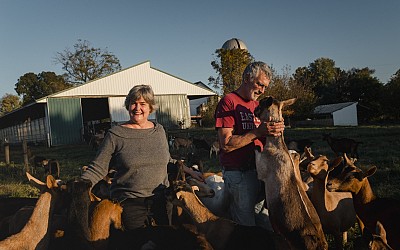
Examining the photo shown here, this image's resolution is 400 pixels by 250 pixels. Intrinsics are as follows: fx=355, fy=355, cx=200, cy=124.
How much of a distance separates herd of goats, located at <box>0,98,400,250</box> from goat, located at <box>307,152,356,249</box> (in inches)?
0.5

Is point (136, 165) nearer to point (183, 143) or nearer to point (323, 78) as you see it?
point (183, 143)

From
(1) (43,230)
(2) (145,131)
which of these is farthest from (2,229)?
(2) (145,131)

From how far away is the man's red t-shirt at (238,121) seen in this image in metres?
4.15

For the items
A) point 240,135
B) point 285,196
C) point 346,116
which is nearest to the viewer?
point 285,196

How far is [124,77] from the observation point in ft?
114

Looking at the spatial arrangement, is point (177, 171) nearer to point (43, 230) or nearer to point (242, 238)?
point (242, 238)

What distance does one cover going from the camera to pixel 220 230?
4242 millimetres

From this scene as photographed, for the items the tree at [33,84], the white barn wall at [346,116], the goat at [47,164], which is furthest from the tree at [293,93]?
the tree at [33,84]

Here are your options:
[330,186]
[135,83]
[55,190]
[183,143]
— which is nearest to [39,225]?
[55,190]

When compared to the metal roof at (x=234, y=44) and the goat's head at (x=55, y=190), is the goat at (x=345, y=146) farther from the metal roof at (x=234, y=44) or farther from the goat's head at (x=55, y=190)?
the metal roof at (x=234, y=44)

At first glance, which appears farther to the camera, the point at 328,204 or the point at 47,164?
the point at 47,164

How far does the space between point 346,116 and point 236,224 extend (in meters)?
49.3

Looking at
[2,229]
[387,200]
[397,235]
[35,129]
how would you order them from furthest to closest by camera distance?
[35,129]
[2,229]
[387,200]
[397,235]

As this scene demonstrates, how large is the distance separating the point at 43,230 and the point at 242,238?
231 centimetres
